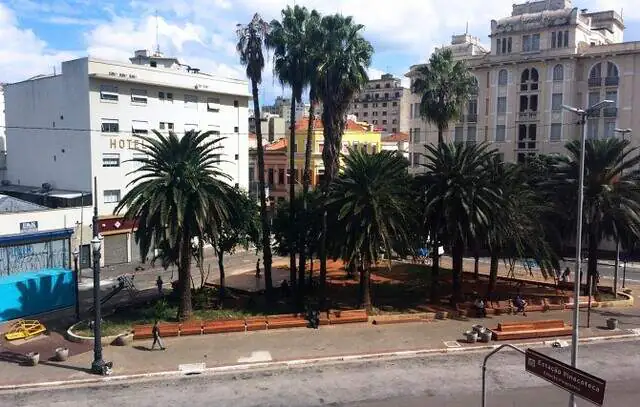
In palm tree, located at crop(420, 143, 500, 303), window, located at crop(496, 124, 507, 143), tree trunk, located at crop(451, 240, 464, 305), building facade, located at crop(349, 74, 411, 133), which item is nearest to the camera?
palm tree, located at crop(420, 143, 500, 303)

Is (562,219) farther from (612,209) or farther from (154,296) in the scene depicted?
(154,296)

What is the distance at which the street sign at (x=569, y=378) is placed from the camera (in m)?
11.1

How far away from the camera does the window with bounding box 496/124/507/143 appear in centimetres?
6544

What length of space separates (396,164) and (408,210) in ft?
8.56

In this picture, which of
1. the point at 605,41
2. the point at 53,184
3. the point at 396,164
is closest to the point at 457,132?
the point at 605,41

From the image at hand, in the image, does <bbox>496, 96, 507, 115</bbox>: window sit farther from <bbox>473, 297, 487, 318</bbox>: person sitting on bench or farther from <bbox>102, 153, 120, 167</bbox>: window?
<bbox>102, 153, 120, 167</bbox>: window

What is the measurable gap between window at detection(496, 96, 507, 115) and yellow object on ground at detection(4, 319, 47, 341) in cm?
5153

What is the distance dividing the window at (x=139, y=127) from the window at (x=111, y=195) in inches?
210

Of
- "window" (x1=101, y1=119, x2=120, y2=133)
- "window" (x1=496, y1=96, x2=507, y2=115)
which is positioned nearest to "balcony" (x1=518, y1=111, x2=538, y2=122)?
"window" (x1=496, y1=96, x2=507, y2=115)

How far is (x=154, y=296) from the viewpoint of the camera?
37.8m

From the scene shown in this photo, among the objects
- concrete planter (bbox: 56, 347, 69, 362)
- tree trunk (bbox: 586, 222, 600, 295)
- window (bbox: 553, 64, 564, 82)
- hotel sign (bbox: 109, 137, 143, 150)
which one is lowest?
concrete planter (bbox: 56, 347, 69, 362)

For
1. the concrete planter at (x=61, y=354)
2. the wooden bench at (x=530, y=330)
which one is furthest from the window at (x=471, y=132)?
the concrete planter at (x=61, y=354)

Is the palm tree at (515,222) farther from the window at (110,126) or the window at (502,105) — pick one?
the window at (502,105)

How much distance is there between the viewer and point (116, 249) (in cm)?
4891
